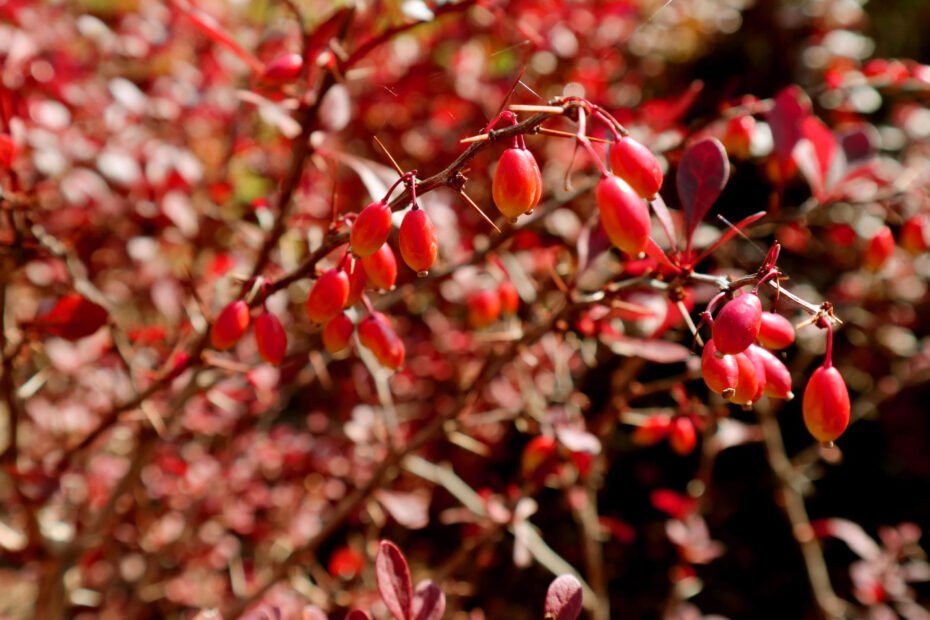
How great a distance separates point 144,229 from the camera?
2.02m

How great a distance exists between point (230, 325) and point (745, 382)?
19.7 inches

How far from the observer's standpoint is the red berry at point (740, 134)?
4.38 feet

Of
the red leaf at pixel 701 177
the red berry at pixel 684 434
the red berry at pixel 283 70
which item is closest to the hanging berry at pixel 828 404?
the red leaf at pixel 701 177

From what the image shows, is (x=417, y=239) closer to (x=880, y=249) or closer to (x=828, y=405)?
(x=828, y=405)

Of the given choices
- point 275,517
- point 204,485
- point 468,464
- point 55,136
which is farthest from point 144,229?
point 468,464

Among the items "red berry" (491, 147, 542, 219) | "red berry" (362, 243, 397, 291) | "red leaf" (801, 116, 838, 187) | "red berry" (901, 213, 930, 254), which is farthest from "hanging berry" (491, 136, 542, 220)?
"red berry" (901, 213, 930, 254)

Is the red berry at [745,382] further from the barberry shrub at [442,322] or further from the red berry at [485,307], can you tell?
the red berry at [485,307]

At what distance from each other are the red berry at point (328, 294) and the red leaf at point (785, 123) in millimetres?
727

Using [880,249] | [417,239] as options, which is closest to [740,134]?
[880,249]

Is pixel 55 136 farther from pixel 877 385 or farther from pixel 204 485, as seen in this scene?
pixel 877 385

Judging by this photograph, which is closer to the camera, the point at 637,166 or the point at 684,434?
the point at 637,166

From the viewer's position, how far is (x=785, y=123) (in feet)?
3.79

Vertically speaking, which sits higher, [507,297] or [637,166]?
[637,166]

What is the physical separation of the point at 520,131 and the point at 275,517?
165 cm
